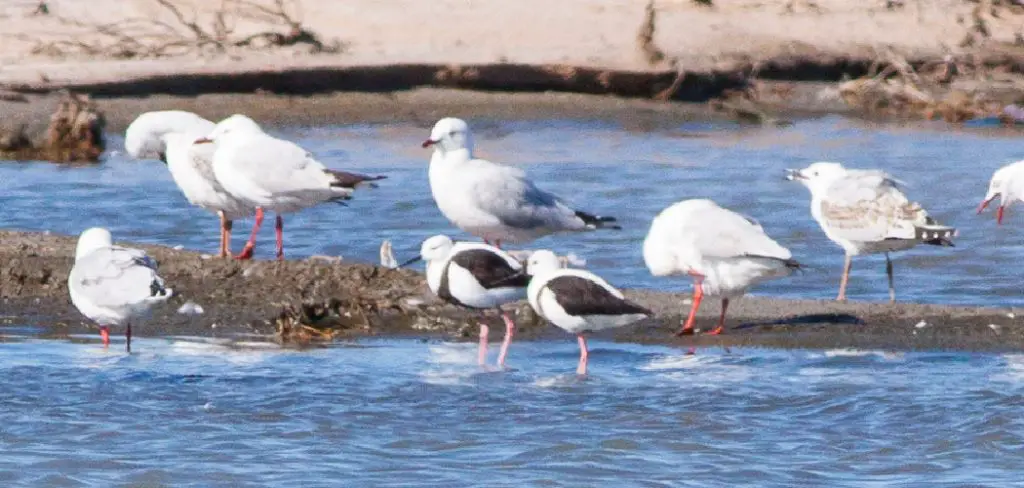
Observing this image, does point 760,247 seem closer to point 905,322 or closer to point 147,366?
point 905,322

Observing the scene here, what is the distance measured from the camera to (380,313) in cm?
1030

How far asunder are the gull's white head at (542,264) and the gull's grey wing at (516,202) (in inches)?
60.8

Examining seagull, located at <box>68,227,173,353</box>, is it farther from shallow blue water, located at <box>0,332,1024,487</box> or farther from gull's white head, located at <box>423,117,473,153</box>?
gull's white head, located at <box>423,117,473,153</box>

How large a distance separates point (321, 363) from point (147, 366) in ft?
2.71

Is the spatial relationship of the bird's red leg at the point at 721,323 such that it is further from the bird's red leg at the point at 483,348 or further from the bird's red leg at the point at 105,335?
the bird's red leg at the point at 105,335

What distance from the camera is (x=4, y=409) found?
8.39 m

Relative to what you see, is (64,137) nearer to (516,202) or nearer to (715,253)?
(516,202)

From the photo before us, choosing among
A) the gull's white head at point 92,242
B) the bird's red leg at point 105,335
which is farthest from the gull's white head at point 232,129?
the bird's red leg at point 105,335

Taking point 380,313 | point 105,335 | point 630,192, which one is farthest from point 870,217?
point 630,192

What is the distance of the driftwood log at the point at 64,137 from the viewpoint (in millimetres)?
18203

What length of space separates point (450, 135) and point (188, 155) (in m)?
1.68

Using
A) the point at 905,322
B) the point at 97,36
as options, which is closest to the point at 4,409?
the point at 905,322

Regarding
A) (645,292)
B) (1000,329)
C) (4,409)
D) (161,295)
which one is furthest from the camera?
(645,292)

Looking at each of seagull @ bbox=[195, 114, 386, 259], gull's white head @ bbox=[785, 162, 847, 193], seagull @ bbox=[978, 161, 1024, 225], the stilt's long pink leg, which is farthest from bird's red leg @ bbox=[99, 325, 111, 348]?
seagull @ bbox=[978, 161, 1024, 225]
